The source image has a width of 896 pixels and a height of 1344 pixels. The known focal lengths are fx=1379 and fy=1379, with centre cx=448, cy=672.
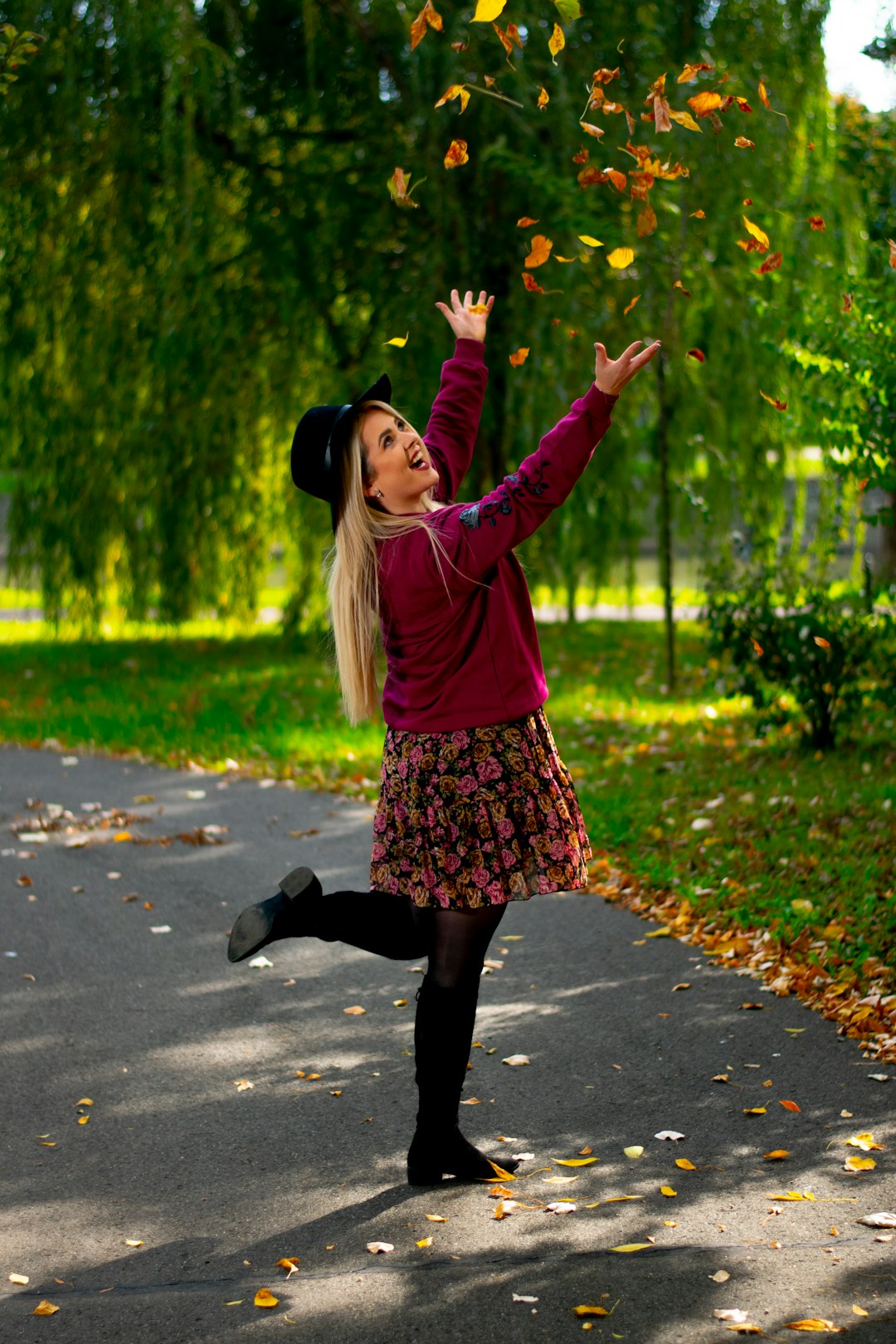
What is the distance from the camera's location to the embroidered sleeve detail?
9.43ft

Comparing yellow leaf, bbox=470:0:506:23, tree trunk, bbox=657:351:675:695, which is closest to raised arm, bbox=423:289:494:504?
yellow leaf, bbox=470:0:506:23

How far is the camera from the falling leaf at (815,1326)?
8.61 feet

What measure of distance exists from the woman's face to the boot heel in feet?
5.17

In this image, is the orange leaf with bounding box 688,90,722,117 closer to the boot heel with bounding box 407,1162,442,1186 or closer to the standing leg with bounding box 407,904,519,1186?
the standing leg with bounding box 407,904,519,1186

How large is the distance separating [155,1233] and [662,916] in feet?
9.17

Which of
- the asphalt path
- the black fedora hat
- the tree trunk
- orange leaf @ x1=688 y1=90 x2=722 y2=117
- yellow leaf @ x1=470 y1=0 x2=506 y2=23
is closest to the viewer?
the asphalt path

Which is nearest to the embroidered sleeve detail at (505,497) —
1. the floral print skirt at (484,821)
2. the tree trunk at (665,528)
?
the floral print skirt at (484,821)

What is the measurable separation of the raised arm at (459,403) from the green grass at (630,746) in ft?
7.66

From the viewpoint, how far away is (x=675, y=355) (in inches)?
421

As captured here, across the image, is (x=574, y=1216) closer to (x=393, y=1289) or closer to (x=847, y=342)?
(x=393, y=1289)

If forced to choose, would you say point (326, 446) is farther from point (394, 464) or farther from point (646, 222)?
point (646, 222)

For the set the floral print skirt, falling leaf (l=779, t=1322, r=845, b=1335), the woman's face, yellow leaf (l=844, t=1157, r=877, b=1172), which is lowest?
falling leaf (l=779, t=1322, r=845, b=1335)

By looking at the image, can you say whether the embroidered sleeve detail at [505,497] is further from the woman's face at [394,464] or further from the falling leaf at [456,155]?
the falling leaf at [456,155]

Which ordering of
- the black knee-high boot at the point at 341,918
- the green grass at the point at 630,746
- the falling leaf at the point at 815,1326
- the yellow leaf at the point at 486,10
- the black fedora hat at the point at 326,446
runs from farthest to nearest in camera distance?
the green grass at the point at 630,746
the black knee-high boot at the point at 341,918
the black fedora hat at the point at 326,446
the yellow leaf at the point at 486,10
the falling leaf at the point at 815,1326
